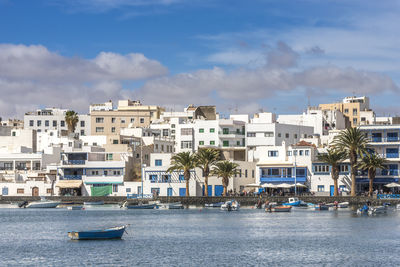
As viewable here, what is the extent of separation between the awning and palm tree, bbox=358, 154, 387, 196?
5239cm

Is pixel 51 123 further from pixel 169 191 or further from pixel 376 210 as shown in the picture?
pixel 376 210

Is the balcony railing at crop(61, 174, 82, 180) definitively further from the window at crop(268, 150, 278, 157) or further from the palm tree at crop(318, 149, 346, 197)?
the palm tree at crop(318, 149, 346, 197)

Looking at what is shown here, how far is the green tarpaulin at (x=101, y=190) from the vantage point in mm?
140375

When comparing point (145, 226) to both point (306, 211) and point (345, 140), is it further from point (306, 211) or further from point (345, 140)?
point (345, 140)

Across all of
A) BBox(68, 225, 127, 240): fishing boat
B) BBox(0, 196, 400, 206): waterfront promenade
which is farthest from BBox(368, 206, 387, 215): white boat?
BBox(68, 225, 127, 240): fishing boat

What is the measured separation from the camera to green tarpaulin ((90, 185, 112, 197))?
140 meters

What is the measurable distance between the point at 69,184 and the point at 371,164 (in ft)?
184

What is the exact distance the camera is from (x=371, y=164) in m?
124

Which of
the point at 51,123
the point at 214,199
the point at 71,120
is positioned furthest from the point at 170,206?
the point at 51,123

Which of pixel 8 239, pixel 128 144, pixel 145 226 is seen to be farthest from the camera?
pixel 128 144

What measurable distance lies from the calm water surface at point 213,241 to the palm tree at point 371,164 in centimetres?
1533

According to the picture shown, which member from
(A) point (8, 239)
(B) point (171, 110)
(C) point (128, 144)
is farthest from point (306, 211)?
(B) point (171, 110)

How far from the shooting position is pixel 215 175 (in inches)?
5359

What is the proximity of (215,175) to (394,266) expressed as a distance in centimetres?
7975
